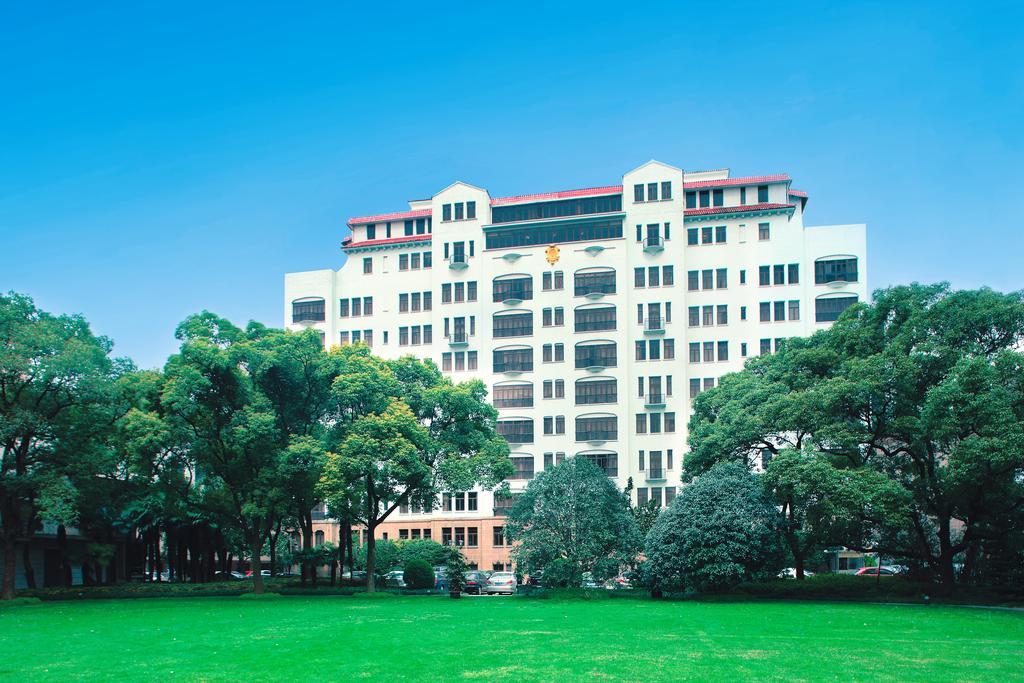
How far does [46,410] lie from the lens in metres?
44.1

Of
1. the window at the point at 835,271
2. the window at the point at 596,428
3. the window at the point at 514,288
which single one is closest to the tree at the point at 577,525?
the window at the point at 596,428

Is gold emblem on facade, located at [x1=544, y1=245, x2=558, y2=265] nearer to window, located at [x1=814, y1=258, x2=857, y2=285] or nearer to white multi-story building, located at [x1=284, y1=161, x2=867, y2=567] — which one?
white multi-story building, located at [x1=284, y1=161, x2=867, y2=567]

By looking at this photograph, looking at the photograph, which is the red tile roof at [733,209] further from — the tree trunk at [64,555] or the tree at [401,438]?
the tree trunk at [64,555]

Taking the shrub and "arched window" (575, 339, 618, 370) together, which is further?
"arched window" (575, 339, 618, 370)

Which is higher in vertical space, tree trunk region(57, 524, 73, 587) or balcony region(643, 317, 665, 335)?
balcony region(643, 317, 665, 335)

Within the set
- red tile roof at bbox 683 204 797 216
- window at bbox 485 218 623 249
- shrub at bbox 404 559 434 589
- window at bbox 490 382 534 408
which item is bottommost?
shrub at bbox 404 559 434 589

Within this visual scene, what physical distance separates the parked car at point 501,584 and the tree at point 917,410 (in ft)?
44.8

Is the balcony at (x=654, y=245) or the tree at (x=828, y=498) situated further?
the balcony at (x=654, y=245)

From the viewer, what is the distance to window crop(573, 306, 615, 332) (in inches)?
2940

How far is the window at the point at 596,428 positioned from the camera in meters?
73.4

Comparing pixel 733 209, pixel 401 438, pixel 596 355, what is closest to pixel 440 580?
pixel 401 438

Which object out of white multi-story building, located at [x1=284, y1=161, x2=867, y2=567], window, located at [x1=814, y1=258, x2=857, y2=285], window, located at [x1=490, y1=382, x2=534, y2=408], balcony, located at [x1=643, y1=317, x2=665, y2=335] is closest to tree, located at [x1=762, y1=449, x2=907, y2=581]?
white multi-story building, located at [x1=284, y1=161, x2=867, y2=567]

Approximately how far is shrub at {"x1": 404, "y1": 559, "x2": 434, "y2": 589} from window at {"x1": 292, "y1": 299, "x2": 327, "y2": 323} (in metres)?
32.7

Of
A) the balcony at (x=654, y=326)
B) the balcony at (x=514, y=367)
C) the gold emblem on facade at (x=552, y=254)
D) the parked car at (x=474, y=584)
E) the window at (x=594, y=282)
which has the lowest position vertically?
the parked car at (x=474, y=584)
